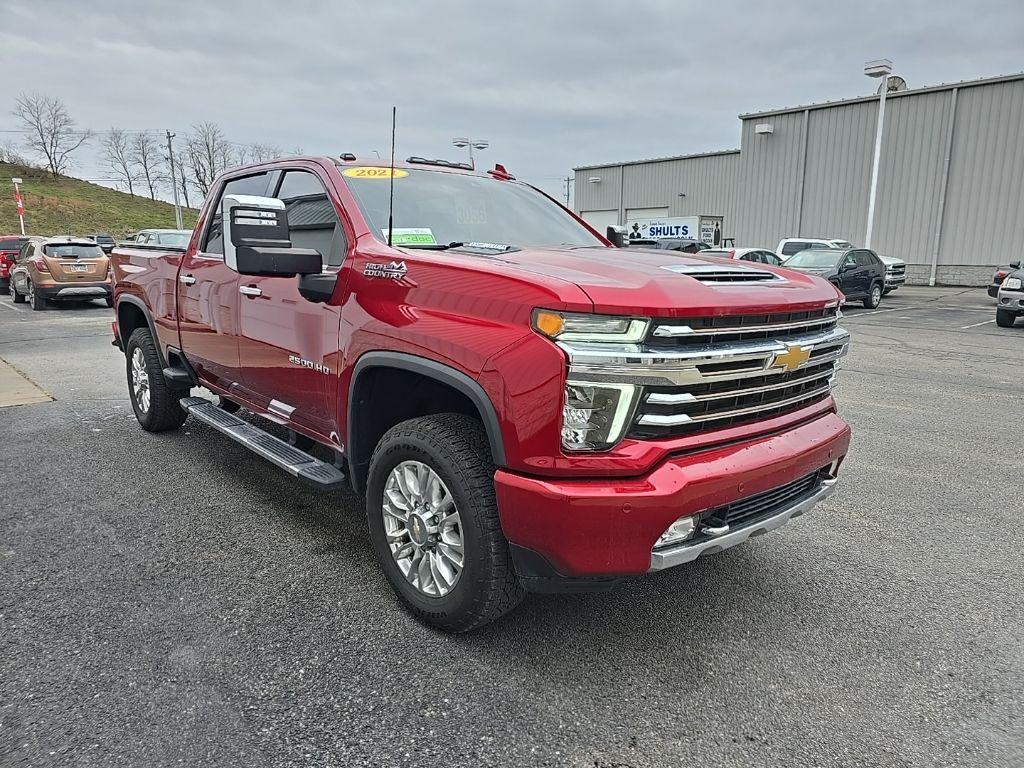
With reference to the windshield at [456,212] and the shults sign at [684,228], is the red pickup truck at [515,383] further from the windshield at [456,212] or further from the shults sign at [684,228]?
the shults sign at [684,228]

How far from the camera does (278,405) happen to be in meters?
3.95

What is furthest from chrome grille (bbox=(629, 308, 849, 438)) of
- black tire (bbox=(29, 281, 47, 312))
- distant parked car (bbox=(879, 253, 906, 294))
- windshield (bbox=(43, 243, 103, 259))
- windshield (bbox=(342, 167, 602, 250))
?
distant parked car (bbox=(879, 253, 906, 294))

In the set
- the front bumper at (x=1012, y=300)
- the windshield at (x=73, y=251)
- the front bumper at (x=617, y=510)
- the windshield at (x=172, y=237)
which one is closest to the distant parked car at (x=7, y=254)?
the windshield at (x=73, y=251)

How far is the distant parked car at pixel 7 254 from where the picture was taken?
20.1 metres

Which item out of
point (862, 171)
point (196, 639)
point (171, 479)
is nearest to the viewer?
point (196, 639)

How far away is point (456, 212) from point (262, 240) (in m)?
1.09

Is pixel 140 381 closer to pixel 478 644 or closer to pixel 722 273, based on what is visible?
pixel 478 644

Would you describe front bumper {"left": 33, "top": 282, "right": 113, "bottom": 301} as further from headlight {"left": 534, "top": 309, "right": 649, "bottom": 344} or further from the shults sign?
the shults sign

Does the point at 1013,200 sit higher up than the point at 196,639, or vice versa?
the point at 1013,200

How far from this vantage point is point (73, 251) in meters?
15.9

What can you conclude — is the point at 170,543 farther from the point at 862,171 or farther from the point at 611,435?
the point at 862,171

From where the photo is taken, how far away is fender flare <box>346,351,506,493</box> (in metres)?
2.46

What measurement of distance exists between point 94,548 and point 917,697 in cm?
369

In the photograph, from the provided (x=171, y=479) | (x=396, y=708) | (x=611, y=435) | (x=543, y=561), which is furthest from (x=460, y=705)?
(x=171, y=479)
